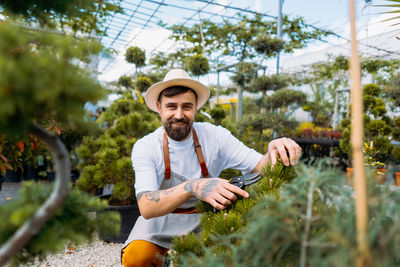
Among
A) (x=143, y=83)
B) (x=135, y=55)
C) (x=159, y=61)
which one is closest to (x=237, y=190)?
(x=143, y=83)

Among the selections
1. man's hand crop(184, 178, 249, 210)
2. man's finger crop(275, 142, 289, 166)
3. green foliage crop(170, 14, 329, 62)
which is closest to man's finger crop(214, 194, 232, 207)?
man's hand crop(184, 178, 249, 210)

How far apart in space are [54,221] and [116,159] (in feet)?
7.89

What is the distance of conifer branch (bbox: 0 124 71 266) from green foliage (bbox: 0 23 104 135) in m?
0.05

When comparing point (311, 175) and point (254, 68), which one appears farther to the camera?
point (254, 68)

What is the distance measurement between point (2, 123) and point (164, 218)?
1461mm

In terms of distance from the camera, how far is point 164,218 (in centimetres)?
181

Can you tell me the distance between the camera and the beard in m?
1.84

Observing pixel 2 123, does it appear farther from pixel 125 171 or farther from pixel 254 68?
pixel 254 68

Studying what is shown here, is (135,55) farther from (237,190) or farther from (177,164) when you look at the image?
(237,190)

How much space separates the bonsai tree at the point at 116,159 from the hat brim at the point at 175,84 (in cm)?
80

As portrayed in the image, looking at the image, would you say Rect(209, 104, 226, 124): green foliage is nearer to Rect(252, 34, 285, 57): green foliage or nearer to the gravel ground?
the gravel ground

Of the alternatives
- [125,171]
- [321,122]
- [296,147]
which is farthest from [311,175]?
[321,122]

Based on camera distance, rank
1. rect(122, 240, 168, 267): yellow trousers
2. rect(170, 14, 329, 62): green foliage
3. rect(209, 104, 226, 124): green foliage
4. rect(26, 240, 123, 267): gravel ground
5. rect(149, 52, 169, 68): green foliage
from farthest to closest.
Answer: rect(149, 52, 169, 68): green foliage → rect(170, 14, 329, 62): green foliage → rect(209, 104, 226, 124): green foliage → rect(26, 240, 123, 267): gravel ground → rect(122, 240, 168, 267): yellow trousers

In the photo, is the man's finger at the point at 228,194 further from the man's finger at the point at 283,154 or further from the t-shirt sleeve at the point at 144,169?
the t-shirt sleeve at the point at 144,169
